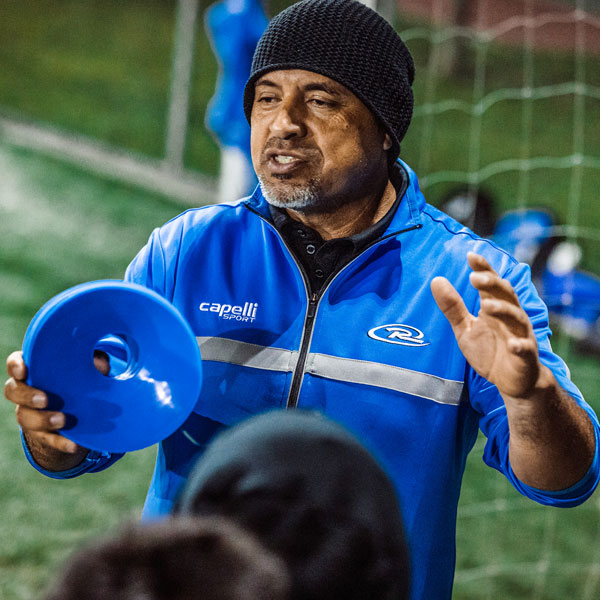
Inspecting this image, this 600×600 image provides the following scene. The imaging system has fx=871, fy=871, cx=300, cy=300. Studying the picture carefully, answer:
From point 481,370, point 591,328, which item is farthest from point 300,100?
point 591,328

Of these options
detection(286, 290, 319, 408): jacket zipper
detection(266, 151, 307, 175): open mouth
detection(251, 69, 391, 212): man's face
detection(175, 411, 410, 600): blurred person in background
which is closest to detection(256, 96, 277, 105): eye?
detection(251, 69, 391, 212): man's face

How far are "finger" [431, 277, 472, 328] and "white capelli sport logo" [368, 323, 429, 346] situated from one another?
0.66 ft

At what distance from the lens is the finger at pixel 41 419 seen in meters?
1.21

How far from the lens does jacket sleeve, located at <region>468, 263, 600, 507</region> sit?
4.32 feet

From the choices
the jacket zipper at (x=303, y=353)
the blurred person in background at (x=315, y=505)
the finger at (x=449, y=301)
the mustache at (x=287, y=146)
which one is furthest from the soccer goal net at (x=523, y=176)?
the blurred person in background at (x=315, y=505)

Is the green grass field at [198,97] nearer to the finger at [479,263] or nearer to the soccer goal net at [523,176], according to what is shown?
the soccer goal net at [523,176]

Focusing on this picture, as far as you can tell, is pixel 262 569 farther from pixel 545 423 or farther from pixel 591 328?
pixel 591 328

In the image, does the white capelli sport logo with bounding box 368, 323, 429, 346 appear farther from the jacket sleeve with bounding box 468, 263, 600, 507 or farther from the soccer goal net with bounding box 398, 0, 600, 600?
Result: the soccer goal net with bounding box 398, 0, 600, 600

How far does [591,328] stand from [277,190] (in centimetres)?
400

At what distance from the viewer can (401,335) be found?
4.78ft

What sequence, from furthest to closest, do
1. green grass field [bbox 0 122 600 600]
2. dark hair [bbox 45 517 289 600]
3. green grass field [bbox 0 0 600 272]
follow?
green grass field [bbox 0 0 600 272]
green grass field [bbox 0 122 600 600]
dark hair [bbox 45 517 289 600]

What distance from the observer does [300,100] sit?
1.51 meters

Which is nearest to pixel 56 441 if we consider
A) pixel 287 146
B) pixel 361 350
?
pixel 361 350

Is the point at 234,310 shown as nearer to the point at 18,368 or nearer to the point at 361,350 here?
the point at 361,350
